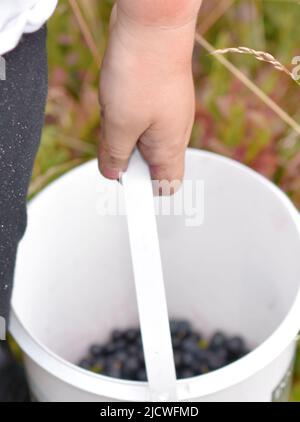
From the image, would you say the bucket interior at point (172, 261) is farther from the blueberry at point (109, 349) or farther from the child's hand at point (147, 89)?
the child's hand at point (147, 89)

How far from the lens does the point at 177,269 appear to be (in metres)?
1.04

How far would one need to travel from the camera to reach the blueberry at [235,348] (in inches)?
39.9

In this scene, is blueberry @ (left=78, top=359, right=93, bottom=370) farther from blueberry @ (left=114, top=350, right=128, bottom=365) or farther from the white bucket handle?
the white bucket handle

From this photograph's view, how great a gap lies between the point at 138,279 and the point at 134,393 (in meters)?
0.13

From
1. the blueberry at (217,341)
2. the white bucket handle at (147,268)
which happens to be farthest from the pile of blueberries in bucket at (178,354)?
the white bucket handle at (147,268)

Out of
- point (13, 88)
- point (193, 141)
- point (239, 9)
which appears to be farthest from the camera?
point (239, 9)

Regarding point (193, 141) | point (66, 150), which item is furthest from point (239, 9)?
point (66, 150)

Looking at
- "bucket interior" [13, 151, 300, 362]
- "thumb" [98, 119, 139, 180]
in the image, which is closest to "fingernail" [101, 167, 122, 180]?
"thumb" [98, 119, 139, 180]

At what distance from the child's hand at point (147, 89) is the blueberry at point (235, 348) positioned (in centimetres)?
44

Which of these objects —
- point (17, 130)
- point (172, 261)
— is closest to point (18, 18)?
point (17, 130)

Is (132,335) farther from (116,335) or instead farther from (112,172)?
(112,172)

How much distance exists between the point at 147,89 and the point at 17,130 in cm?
11

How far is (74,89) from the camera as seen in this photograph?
122cm
